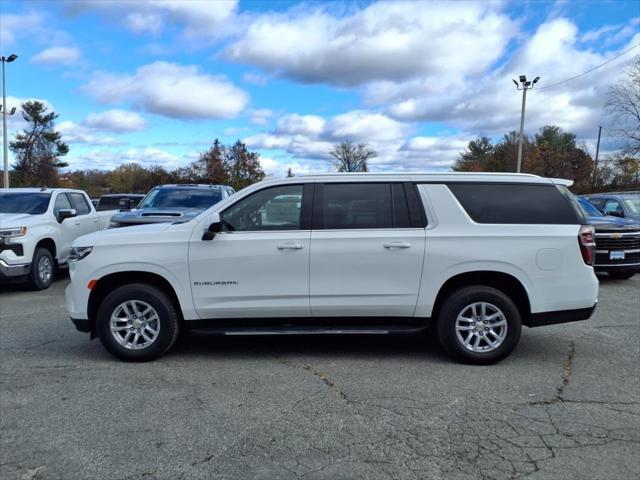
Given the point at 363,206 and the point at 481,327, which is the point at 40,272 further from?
the point at 481,327

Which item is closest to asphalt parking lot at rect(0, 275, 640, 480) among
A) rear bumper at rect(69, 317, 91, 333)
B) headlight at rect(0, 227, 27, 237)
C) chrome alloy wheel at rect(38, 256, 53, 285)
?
rear bumper at rect(69, 317, 91, 333)

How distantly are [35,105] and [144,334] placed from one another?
226 feet

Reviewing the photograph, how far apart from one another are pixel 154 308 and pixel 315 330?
1579 millimetres

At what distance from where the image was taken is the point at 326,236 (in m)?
5.12

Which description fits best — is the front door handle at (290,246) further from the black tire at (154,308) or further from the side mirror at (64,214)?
the side mirror at (64,214)

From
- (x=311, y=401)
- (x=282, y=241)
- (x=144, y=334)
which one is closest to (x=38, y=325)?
(x=144, y=334)

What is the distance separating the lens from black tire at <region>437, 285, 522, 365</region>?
16.8 feet

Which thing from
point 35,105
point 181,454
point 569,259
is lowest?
point 181,454

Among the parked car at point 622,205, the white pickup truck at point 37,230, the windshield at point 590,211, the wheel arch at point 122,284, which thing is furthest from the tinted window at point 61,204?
the parked car at point 622,205

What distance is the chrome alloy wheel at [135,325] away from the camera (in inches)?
206

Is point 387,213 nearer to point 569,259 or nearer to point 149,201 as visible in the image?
point 569,259

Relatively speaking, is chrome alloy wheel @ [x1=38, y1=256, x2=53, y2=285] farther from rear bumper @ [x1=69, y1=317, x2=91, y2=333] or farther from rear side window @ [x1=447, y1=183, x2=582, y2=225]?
rear side window @ [x1=447, y1=183, x2=582, y2=225]

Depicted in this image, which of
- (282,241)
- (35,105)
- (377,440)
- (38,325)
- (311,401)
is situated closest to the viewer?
(377,440)

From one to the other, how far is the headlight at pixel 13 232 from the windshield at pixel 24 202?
1.05m
